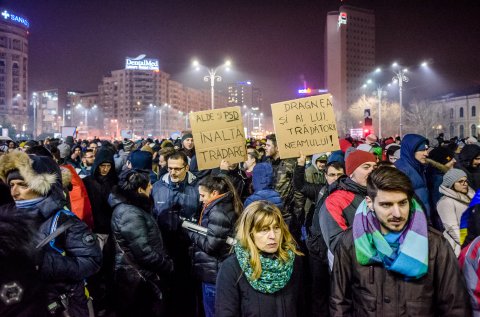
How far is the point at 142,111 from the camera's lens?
14425cm

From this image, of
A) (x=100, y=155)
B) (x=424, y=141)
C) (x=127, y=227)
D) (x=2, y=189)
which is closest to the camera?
(x=2, y=189)

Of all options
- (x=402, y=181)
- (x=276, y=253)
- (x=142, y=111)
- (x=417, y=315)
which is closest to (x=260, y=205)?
(x=276, y=253)

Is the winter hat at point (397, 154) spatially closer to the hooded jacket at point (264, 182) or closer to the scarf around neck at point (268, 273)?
the hooded jacket at point (264, 182)

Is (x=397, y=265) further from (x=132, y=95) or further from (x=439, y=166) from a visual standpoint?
(x=132, y=95)

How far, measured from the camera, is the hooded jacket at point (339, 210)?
3891 millimetres

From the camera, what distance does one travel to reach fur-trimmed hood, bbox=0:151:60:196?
3570 mm

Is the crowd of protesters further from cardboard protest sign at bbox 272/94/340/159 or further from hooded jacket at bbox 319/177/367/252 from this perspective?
cardboard protest sign at bbox 272/94/340/159

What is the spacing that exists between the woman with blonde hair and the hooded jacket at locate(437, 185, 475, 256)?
116 inches

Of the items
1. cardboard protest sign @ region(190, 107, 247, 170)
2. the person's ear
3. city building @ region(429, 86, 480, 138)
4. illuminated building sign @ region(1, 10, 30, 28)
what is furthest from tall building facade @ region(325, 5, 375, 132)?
the person's ear

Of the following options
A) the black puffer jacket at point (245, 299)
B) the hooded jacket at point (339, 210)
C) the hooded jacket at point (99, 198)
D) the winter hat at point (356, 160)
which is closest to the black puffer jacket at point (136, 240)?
the black puffer jacket at point (245, 299)

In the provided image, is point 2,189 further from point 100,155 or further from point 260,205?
point 100,155

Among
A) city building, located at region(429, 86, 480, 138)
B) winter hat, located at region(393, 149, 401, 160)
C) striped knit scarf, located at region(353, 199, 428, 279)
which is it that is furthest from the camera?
city building, located at region(429, 86, 480, 138)

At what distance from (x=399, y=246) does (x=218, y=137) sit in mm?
4453

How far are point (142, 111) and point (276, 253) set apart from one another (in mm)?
A: 145666
